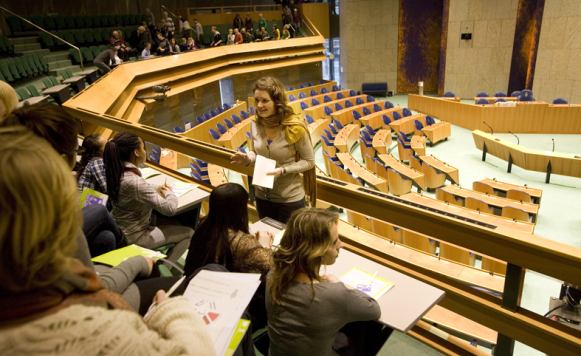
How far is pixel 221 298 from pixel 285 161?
1.14 meters

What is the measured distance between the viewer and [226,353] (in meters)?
1.32

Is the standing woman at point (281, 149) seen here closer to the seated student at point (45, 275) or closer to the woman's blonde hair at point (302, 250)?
the woman's blonde hair at point (302, 250)

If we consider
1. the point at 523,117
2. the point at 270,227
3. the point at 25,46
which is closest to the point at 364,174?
the point at 270,227

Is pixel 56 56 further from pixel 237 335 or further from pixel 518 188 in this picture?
pixel 237 335

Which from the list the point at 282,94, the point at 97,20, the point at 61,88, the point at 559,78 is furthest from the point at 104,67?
the point at 559,78

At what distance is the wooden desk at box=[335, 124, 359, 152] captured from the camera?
28.5 feet

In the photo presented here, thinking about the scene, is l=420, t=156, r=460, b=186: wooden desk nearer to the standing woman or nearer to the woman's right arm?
the standing woman

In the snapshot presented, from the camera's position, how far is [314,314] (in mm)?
1502

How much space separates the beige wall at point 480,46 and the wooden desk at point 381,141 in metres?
7.19

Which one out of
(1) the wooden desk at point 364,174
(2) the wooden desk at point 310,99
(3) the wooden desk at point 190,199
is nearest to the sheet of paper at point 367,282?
(3) the wooden desk at point 190,199

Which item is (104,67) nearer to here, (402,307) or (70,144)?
(70,144)

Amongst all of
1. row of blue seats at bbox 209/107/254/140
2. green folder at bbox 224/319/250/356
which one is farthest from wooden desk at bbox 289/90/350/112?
green folder at bbox 224/319/250/356

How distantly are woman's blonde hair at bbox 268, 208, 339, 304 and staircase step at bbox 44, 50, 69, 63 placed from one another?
29.7ft

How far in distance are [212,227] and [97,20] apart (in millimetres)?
11947
